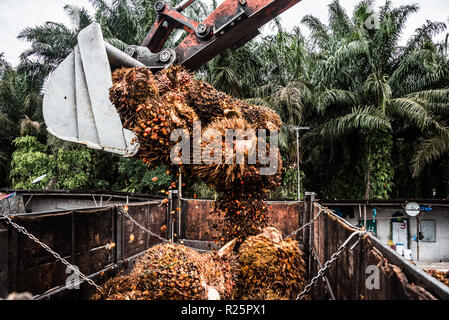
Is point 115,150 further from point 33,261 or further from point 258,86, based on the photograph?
point 258,86

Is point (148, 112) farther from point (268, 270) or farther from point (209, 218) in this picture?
point (209, 218)

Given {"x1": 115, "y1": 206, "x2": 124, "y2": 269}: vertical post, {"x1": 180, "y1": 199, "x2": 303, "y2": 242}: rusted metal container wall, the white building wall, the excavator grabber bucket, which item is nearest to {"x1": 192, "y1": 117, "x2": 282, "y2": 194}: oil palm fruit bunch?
the excavator grabber bucket

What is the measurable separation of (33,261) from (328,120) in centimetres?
1045

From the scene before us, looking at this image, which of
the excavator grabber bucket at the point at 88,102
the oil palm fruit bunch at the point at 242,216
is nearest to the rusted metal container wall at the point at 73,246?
the oil palm fruit bunch at the point at 242,216

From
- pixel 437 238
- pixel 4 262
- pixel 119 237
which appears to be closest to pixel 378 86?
pixel 437 238

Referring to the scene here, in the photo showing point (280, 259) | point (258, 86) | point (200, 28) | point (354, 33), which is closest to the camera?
point (280, 259)

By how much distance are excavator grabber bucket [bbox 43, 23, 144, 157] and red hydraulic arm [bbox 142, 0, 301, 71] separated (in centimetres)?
109

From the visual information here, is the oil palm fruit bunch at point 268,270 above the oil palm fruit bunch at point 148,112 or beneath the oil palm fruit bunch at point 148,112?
beneath

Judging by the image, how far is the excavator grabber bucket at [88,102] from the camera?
3047 millimetres

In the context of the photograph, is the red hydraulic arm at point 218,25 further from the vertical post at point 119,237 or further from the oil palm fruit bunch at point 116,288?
the oil palm fruit bunch at point 116,288

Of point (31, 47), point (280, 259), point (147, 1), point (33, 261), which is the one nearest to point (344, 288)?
point (280, 259)

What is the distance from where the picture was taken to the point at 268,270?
337 centimetres

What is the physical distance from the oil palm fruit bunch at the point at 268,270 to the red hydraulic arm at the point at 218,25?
8.42ft

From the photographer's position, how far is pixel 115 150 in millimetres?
3082
